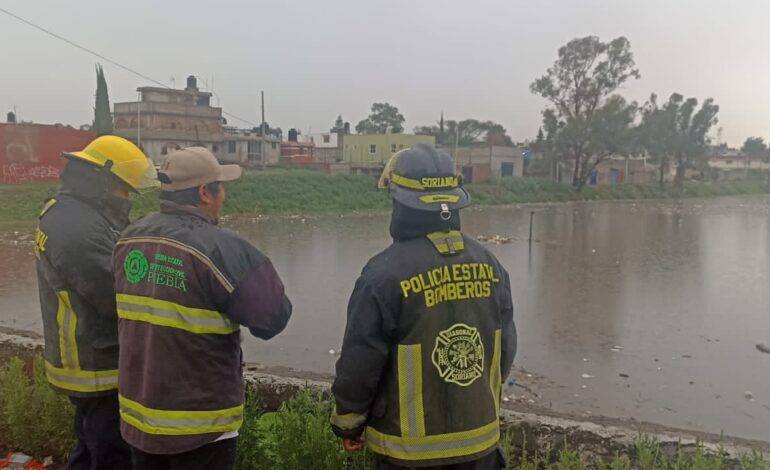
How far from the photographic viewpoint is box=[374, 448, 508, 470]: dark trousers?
2.08 meters

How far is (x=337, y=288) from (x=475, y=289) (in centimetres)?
879

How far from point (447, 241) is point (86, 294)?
A: 1504 mm

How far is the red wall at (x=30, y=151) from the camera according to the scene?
85.8ft

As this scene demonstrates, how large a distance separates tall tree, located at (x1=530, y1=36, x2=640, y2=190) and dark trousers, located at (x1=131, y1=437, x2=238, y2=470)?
48435 millimetres

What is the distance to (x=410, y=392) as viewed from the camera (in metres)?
2.02

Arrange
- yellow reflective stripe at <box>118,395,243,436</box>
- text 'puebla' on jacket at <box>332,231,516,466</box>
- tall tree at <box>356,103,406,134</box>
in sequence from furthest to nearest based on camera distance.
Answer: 1. tall tree at <box>356,103,406,134</box>
2. yellow reflective stripe at <box>118,395,243,436</box>
3. text 'puebla' on jacket at <box>332,231,516,466</box>

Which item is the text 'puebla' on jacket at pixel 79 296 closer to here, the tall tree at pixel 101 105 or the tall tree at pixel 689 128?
the tall tree at pixel 101 105

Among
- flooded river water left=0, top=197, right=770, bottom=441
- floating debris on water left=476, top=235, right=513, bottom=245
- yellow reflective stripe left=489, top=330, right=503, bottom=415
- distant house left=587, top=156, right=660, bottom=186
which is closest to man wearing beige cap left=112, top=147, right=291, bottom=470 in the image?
yellow reflective stripe left=489, top=330, right=503, bottom=415

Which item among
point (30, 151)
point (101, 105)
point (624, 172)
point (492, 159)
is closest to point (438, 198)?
point (30, 151)

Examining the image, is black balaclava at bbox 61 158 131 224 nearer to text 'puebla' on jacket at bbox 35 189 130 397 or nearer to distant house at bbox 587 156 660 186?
text 'puebla' on jacket at bbox 35 189 130 397

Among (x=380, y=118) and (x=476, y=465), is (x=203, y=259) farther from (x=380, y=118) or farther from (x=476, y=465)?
(x=380, y=118)

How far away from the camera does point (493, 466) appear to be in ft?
7.25

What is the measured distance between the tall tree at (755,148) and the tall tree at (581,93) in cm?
5959

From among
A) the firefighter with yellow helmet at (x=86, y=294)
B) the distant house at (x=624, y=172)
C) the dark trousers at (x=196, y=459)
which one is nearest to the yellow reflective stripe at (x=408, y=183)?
the dark trousers at (x=196, y=459)
